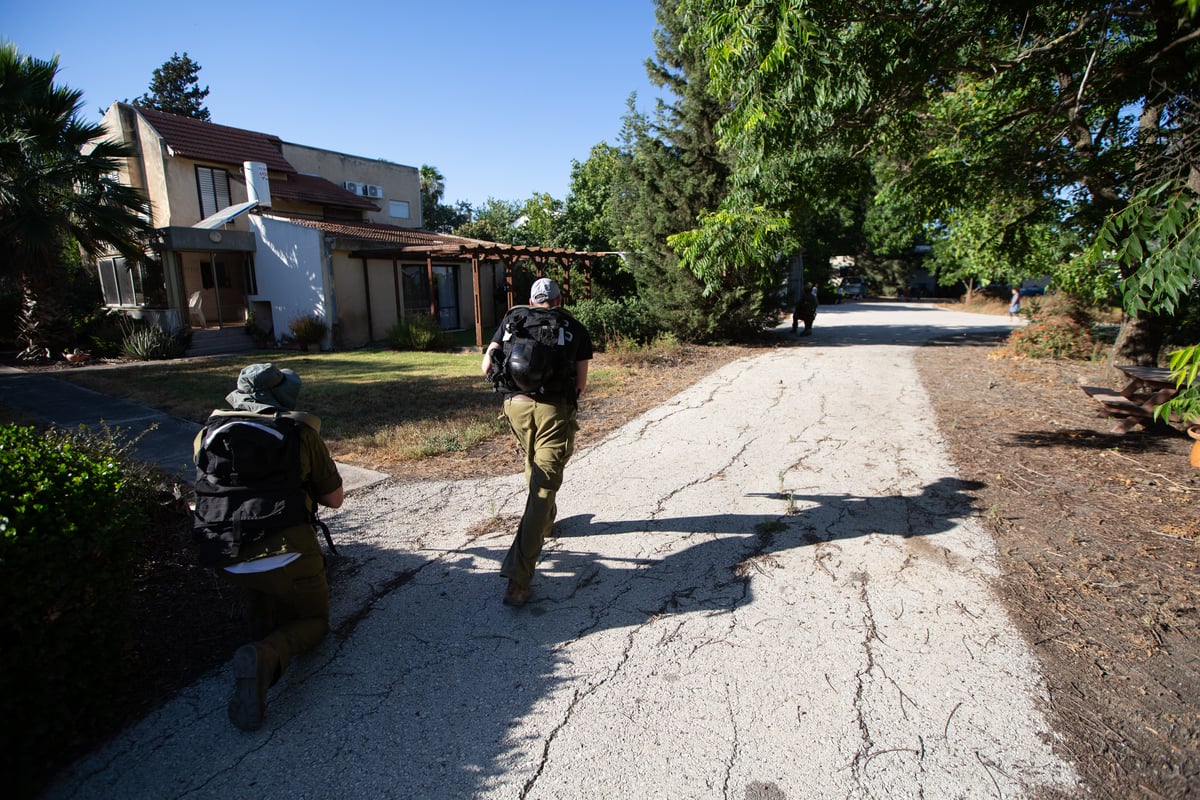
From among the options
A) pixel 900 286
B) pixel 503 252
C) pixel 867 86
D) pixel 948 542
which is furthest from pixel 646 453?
pixel 900 286

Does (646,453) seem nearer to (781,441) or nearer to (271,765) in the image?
(781,441)

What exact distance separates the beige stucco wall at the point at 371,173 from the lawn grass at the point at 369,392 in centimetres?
1289

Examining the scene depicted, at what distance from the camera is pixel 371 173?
89.1 ft

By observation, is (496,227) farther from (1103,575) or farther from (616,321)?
(1103,575)

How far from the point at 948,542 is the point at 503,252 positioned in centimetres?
1300

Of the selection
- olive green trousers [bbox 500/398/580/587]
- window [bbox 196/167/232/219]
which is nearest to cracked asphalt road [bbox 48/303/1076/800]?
olive green trousers [bbox 500/398/580/587]

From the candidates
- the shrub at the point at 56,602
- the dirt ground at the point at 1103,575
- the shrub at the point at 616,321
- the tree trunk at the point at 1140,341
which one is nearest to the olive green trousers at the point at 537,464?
the shrub at the point at 56,602


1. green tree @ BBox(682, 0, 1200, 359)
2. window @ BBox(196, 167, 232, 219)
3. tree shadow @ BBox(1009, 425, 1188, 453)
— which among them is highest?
window @ BBox(196, 167, 232, 219)

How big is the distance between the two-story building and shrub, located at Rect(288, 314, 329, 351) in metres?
0.25

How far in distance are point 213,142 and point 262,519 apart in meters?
22.4

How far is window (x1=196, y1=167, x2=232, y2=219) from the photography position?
19.5m

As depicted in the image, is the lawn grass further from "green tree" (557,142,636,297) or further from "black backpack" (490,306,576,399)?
"green tree" (557,142,636,297)

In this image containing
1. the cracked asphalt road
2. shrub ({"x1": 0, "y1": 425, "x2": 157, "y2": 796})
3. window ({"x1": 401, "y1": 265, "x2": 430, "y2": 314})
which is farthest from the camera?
window ({"x1": 401, "y1": 265, "x2": 430, "y2": 314})

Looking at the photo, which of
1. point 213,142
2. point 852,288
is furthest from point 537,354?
point 852,288
